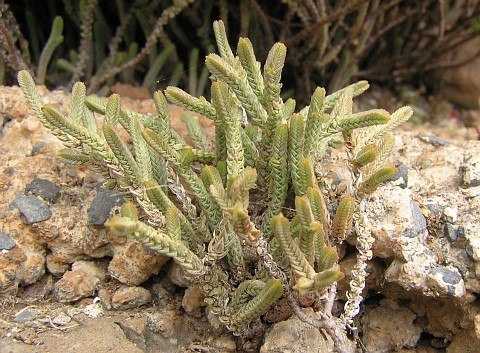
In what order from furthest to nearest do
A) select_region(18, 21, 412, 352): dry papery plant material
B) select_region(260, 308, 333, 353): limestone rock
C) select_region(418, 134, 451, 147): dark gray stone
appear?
select_region(418, 134, 451, 147): dark gray stone, select_region(260, 308, 333, 353): limestone rock, select_region(18, 21, 412, 352): dry papery plant material

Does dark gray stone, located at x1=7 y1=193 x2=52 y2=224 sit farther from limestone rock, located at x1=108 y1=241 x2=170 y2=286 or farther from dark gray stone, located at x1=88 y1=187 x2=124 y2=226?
limestone rock, located at x1=108 y1=241 x2=170 y2=286

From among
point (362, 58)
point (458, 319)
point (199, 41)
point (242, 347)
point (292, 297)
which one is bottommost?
point (458, 319)

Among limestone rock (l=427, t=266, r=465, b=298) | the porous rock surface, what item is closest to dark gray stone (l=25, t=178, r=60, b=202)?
Result: the porous rock surface

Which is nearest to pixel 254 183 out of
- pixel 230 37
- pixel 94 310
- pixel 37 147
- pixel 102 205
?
pixel 102 205

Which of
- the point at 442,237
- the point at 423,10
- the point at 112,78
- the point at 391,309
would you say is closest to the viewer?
the point at 442,237

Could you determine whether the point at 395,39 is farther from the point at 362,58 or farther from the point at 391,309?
the point at 391,309

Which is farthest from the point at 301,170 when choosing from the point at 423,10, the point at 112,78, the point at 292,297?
the point at 423,10

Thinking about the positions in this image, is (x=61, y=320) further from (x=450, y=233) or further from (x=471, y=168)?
(x=471, y=168)
